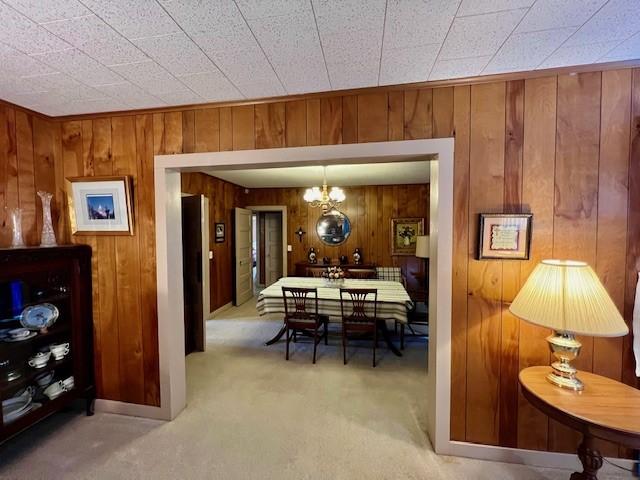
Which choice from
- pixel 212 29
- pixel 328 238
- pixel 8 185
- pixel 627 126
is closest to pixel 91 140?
pixel 8 185

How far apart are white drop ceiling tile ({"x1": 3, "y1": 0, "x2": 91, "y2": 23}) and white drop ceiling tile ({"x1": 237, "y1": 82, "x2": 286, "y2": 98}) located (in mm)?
801

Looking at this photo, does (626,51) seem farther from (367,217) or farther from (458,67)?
(367,217)

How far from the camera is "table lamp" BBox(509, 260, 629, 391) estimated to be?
4.32 feet

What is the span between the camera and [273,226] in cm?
748

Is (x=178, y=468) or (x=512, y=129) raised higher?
(x=512, y=129)

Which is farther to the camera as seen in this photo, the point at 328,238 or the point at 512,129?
the point at 328,238

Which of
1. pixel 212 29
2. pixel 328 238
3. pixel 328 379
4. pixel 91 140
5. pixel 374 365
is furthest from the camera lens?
pixel 328 238

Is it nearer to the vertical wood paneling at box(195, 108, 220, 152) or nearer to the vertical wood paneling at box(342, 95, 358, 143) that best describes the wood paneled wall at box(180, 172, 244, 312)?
the vertical wood paneling at box(195, 108, 220, 152)

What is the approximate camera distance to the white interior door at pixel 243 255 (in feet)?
18.1

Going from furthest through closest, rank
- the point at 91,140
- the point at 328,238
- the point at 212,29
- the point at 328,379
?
1. the point at 328,238
2. the point at 328,379
3. the point at 91,140
4. the point at 212,29

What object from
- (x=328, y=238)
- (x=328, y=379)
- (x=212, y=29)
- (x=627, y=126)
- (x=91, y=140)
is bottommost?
(x=328, y=379)

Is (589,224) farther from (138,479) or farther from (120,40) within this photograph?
(138,479)

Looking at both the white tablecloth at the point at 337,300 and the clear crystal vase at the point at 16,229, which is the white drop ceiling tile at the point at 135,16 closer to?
the clear crystal vase at the point at 16,229

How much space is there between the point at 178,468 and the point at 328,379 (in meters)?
1.44
